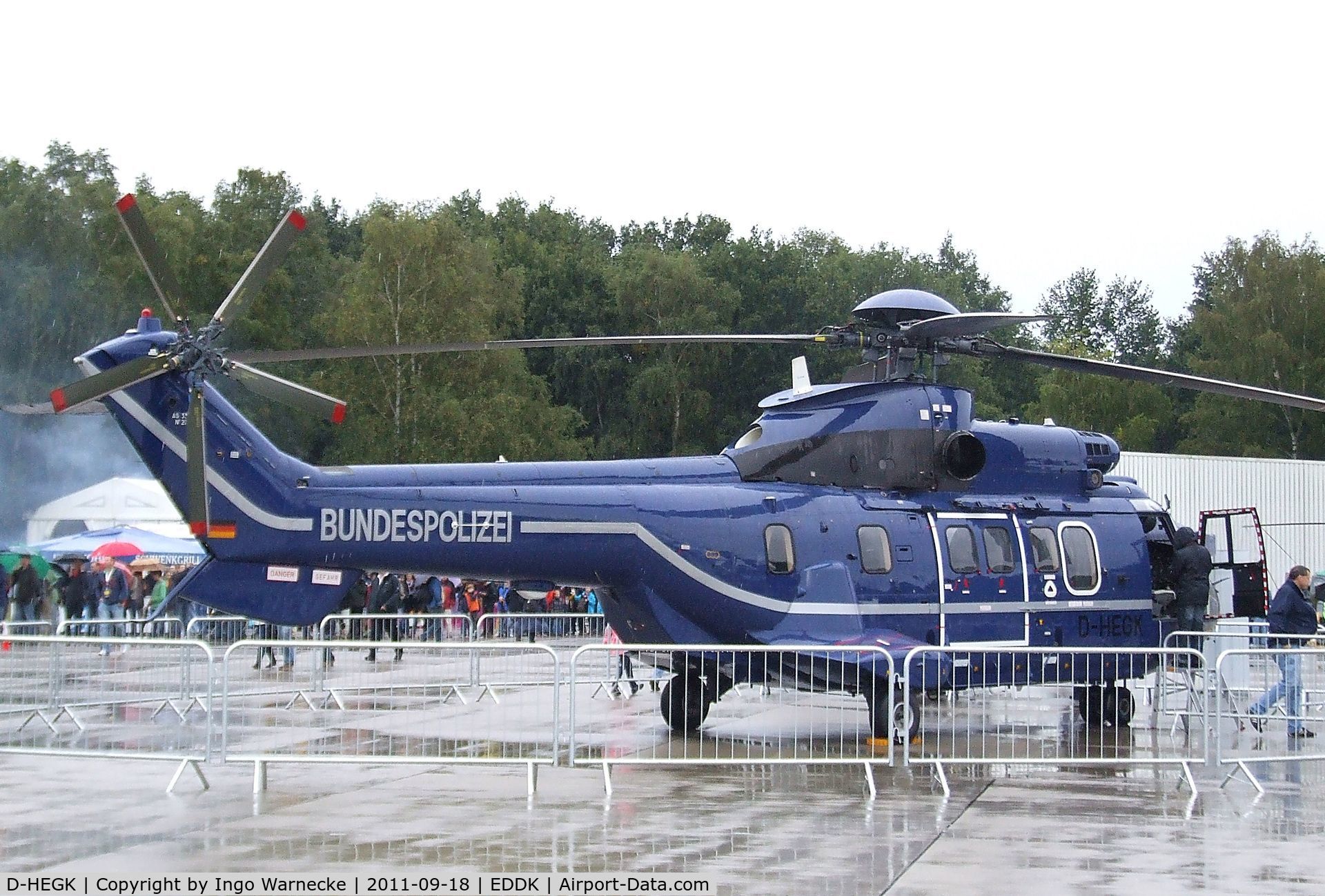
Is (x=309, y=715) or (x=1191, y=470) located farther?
(x=1191, y=470)

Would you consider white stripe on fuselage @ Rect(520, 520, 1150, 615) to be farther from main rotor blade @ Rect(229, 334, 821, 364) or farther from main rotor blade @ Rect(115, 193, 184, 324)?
main rotor blade @ Rect(115, 193, 184, 324)

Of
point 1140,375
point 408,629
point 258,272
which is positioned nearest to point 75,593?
point 408,629

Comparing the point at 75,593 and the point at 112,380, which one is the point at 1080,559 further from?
the point at 75,593

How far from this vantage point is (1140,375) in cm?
1377

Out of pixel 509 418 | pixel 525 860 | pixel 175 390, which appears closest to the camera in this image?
pixel 525 860

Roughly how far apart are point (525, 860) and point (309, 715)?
7832 millimetres

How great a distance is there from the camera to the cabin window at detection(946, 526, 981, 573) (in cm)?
1401

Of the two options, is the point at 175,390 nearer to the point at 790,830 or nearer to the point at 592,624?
the point at 790,830

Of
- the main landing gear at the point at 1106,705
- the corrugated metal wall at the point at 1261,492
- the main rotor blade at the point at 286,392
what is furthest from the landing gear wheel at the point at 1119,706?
the corrugated metal wall at the point at 1261,492

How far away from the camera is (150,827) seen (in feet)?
30.7

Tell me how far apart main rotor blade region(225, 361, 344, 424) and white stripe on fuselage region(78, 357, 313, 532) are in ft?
2.41

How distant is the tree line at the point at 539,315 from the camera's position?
1693 inches

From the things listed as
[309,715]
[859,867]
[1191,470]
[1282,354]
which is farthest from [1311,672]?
[1282,354]

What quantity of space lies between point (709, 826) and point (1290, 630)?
796 cm
